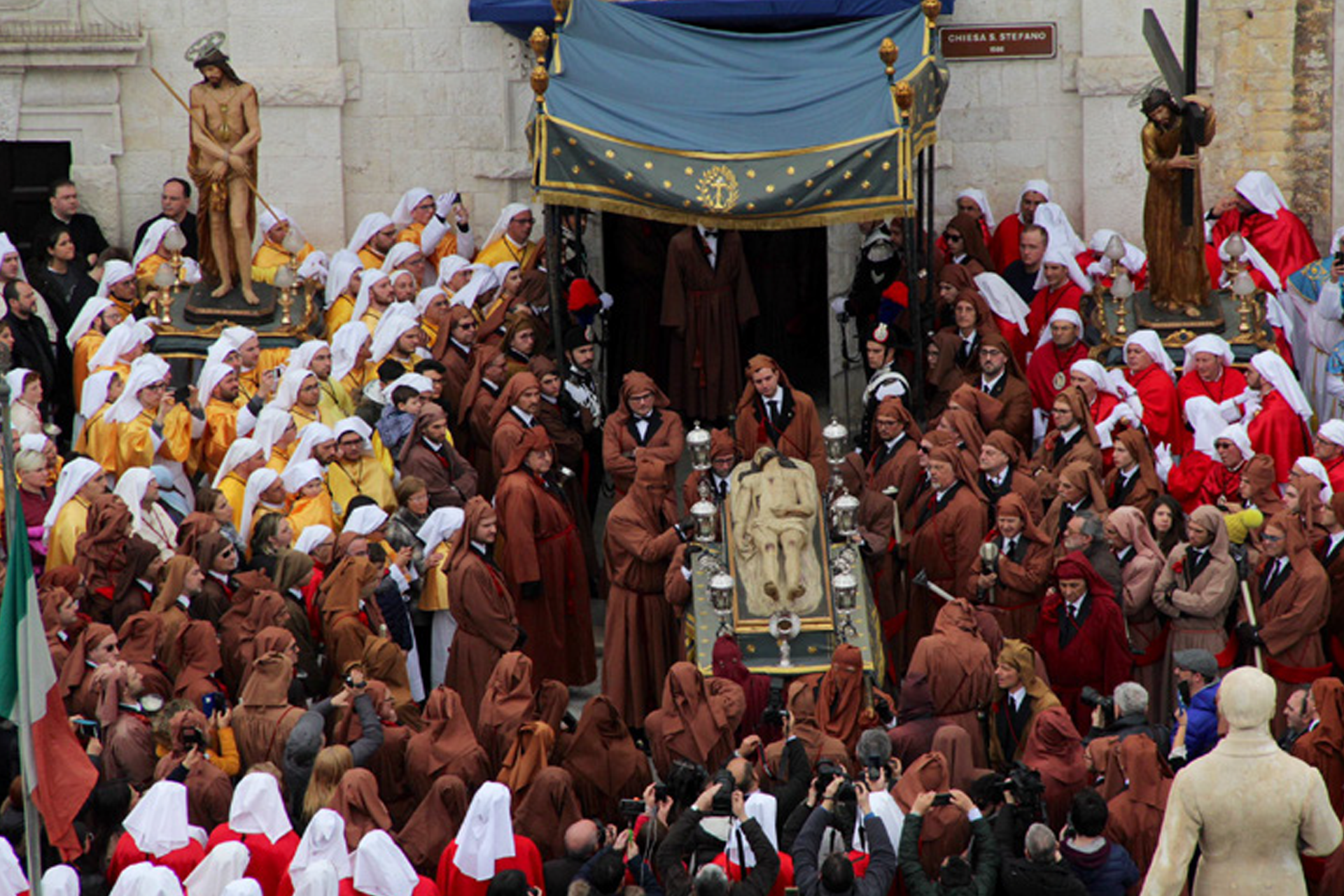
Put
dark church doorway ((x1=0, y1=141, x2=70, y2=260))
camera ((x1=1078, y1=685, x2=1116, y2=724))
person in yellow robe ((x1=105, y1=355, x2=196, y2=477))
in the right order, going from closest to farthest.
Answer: camera ((x1=1078, y1=685, x2=1116, y2=724)) → person in yellow robe ((x1=105, y1=355, x2=196, y2=477)) → dark church doorway ((x1=0, y1=141, x2=70, y2=260))

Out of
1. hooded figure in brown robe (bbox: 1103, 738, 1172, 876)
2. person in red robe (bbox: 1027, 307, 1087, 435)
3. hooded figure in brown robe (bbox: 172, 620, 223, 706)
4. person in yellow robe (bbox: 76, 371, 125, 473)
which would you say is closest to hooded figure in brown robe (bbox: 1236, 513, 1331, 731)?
hooded figure in brown robe (bbox: 1103, 738, 1172, 876)

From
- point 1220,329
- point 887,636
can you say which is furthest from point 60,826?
point 1220,329

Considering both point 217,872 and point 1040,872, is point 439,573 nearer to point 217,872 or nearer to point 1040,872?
point 217,872

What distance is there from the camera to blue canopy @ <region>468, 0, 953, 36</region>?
19.2 metres

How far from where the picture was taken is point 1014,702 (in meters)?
13.4

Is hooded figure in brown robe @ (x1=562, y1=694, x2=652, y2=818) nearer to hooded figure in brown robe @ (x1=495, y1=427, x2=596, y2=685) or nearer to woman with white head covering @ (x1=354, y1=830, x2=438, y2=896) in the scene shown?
woman with white head covering @ (x1=354, y1=830, x2=438, y2=896)

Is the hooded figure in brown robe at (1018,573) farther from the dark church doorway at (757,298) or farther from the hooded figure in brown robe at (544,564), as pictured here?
the dark church doorway at (757,298)

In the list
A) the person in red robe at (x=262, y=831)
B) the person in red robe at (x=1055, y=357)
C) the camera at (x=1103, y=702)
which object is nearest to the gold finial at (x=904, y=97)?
the person in red robe at (x=1055, y=357)

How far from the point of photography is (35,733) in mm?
11180

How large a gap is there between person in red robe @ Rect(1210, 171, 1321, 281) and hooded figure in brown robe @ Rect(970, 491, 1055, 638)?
4994mm

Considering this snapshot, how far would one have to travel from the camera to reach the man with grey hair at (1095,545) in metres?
14.4

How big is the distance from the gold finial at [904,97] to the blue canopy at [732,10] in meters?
2.43

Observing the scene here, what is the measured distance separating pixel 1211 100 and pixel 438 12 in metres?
Answer: 6.12

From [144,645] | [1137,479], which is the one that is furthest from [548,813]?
[1137,479]
